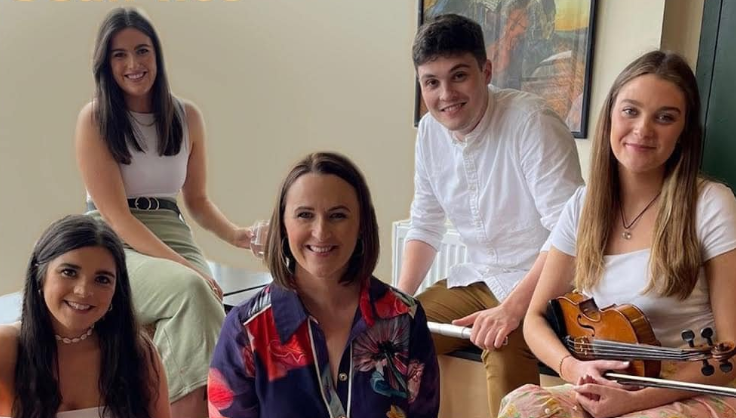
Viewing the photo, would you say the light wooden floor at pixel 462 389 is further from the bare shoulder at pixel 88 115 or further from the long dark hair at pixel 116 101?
the bare shoulder at pixel 88 115

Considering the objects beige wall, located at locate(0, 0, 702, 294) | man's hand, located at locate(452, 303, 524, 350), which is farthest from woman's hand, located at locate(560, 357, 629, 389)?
beige wall, located at locate(0, 0, 702, 294)

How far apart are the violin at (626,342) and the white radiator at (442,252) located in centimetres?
114

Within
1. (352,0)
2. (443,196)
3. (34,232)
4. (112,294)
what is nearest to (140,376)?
(112,294)

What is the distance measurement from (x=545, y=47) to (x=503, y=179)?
0.84m

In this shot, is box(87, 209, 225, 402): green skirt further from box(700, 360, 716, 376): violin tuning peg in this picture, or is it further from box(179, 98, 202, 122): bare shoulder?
box(700, 360, 716, 376): violin tuning peg

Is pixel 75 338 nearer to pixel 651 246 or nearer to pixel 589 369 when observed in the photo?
pixel 589 369

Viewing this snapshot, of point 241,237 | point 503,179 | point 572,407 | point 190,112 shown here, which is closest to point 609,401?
point 572,407

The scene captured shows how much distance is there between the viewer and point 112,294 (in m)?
1.32

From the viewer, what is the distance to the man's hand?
5.09ft

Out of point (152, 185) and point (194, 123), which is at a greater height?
point (194, 123)

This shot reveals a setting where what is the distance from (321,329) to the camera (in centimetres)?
123

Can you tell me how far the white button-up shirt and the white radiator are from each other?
0.67 meters

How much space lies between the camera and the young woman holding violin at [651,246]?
4.03 ft

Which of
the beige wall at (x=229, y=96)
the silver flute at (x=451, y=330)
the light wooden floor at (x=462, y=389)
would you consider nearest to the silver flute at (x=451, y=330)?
the silver flute at (x=451, y=330)
